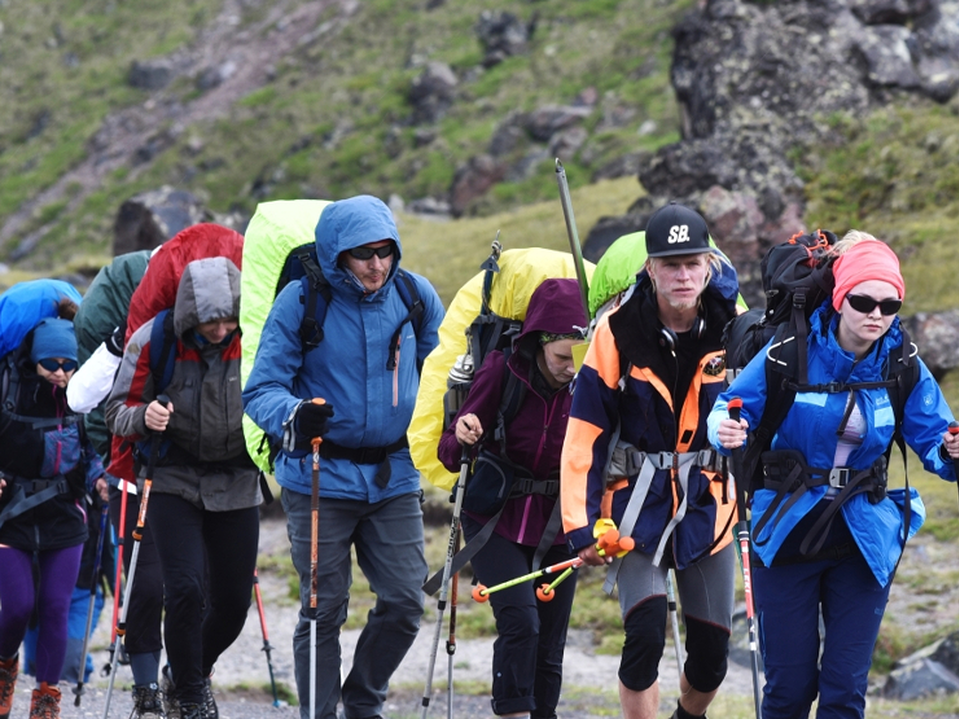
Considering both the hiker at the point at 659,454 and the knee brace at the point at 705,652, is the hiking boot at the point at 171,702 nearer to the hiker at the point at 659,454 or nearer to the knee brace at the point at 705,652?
the hiker at the point at 659,454

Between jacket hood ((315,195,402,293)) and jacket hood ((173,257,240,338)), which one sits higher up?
jacket hood ((315,195,402,293))

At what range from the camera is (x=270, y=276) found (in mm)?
7445

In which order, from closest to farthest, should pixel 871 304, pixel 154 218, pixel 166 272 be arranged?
pixel 871 304 → pixel 166 272 → pixel 154 218

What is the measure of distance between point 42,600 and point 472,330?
11.8 ft

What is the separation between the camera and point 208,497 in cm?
778

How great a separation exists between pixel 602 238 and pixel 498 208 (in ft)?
86.7

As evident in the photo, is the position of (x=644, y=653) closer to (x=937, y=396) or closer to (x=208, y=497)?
(x=937, y=396)

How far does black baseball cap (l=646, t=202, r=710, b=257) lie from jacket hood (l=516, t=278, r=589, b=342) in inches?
33.5

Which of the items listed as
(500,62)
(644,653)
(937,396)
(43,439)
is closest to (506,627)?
(644,653)

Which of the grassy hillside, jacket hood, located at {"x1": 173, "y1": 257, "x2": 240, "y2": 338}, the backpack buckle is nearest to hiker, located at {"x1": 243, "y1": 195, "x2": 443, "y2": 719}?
jacket hood, located at {"x1": 173, "y1": 257, "x2": 240, "y2": 338}

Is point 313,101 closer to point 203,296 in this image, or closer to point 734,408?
point 203,296

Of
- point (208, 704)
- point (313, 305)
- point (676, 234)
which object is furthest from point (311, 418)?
point (208, 704)

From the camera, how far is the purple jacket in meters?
6.59

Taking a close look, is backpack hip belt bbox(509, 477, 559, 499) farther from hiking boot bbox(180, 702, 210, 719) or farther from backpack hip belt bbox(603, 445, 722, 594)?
hiking boot bbox(180, 702, 210, 719)
